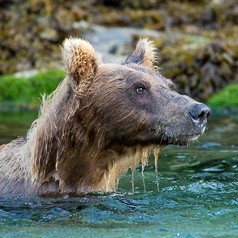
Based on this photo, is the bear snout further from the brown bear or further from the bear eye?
the bear eye

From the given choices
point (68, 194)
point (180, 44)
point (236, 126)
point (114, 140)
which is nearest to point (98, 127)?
point (114, 140)

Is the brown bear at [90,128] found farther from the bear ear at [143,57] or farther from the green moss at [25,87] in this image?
the green moss at [25,87]

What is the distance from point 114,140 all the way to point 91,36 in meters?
13.8

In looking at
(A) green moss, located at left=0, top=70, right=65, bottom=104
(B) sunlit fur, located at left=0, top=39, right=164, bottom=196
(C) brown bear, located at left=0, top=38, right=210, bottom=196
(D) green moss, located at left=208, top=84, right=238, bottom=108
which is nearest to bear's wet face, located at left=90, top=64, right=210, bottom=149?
(C) brown bear, located at left=0, top=38, right=210, bottom=196

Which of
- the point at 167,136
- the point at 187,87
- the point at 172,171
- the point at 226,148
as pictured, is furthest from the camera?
the point at 187,87

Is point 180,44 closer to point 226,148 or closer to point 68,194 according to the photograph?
point 226,148

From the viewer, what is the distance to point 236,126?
14.4m

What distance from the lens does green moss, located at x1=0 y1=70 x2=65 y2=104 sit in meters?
18.8

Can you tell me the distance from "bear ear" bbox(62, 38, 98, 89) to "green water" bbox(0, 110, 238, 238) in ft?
3.68

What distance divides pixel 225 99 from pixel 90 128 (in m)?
9.93

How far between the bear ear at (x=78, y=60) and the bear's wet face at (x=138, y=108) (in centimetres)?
14

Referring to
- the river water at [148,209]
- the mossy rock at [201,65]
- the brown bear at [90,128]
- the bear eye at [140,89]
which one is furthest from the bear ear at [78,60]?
the mossy rock at [201,65]

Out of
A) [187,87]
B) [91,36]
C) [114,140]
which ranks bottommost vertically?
[114,140]

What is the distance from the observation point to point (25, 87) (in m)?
18.9
